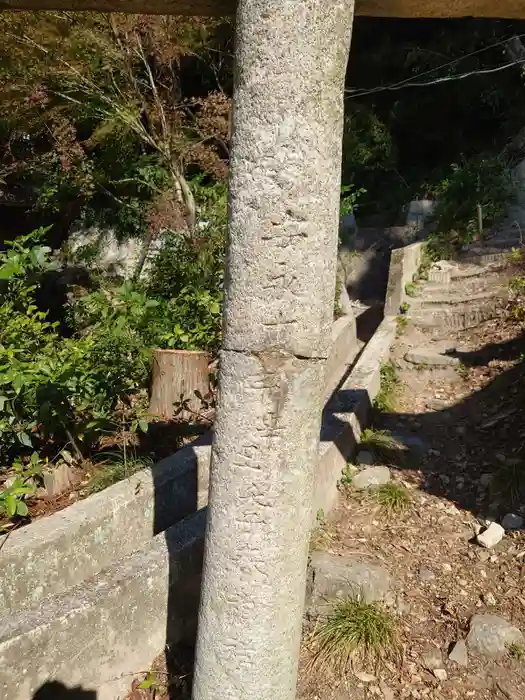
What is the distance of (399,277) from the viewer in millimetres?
Result: 8266

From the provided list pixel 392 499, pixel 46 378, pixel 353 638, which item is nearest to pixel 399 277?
pixel 392 499

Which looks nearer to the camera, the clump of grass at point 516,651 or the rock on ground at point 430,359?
the clump of grass at point 516,651

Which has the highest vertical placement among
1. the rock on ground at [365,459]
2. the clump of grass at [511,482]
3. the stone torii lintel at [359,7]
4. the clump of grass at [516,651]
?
the stone torii lintel at [359,7]

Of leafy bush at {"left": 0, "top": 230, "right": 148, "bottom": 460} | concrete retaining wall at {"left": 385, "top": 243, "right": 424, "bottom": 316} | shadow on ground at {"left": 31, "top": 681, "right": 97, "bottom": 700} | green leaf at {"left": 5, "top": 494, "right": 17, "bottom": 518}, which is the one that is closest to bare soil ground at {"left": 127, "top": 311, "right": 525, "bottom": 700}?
shadow on ground at {"left": 31, "top": 681, "right": 97, "bottom": 700}

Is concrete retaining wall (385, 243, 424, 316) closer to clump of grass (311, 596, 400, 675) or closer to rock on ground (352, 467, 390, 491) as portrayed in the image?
rock on ground (352, 467, 390, 491)

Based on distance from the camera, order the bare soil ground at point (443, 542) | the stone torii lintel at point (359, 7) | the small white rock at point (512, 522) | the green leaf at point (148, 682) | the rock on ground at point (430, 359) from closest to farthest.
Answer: the stone torii lintel at point (359, 7)
the green leaf at point (148, 682)
the bare soil ground at point (443, 542)
the small white rock at point (512, 522)
the rock on ground at point (430, 359)

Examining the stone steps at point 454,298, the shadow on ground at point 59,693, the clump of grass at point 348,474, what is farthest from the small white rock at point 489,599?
the stone steps at point 454,298

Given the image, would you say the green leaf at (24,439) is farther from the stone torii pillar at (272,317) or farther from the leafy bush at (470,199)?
the leafy bush at (470,199)

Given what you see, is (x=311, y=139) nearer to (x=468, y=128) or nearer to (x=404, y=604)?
(x=404, y=604)

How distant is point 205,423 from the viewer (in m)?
4.93

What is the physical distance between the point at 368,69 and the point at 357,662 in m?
13.7

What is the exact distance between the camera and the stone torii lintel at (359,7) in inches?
87.2

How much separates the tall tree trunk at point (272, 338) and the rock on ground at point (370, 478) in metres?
2.21

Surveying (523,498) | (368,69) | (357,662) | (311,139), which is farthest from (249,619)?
(368,69)
